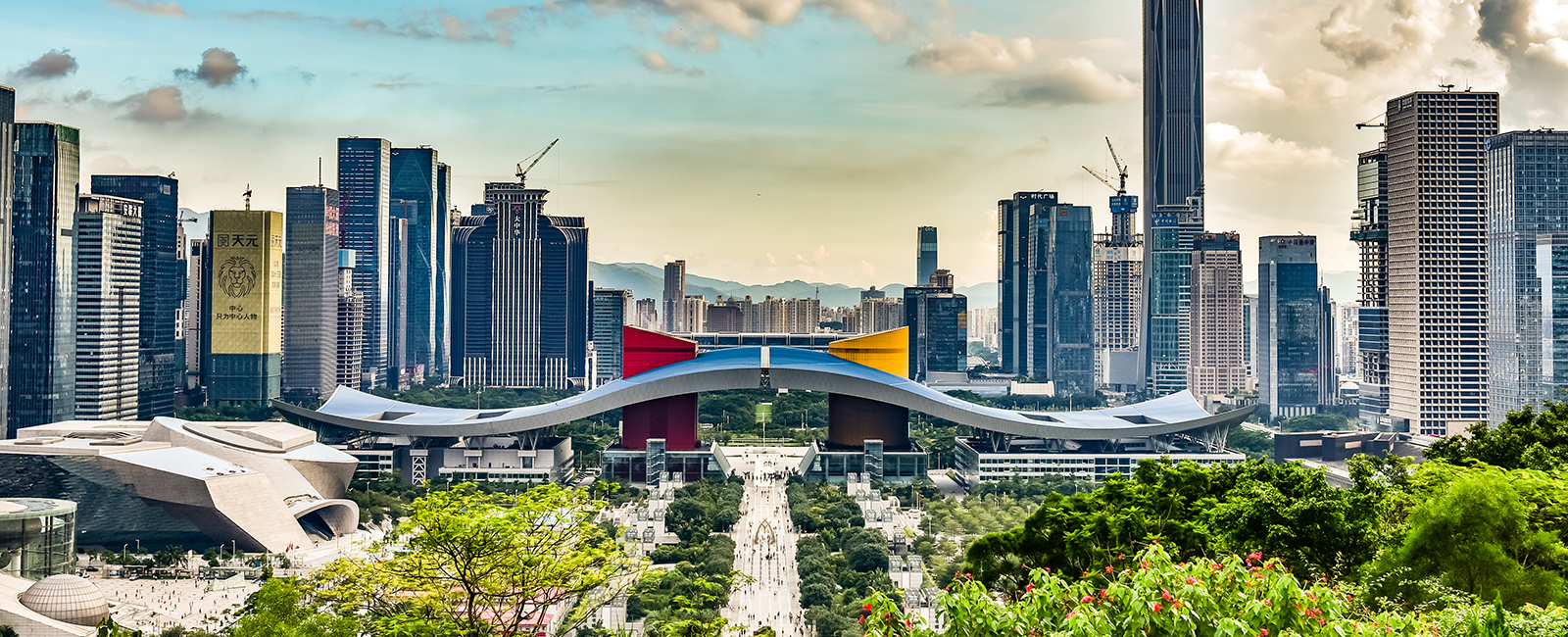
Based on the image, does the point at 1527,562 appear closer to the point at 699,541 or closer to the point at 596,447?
the point at 699,541

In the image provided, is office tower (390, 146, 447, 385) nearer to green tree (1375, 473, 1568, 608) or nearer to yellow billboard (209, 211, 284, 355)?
yellow billboard (209, 211, 284, 355)

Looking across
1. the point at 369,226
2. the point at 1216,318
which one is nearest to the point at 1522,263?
the point at 1216,318

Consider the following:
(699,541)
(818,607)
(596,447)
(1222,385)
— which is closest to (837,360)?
Answer: (596,447)

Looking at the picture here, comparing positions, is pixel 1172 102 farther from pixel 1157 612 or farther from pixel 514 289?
pixel 1157 612

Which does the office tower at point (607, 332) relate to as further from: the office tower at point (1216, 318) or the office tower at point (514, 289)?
the office tower at point (1216, 318)

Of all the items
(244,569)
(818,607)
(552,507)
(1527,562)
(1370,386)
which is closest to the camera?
(1527,562)

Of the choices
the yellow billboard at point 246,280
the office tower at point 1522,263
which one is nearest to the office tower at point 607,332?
the yellow billboard at point 246,280
